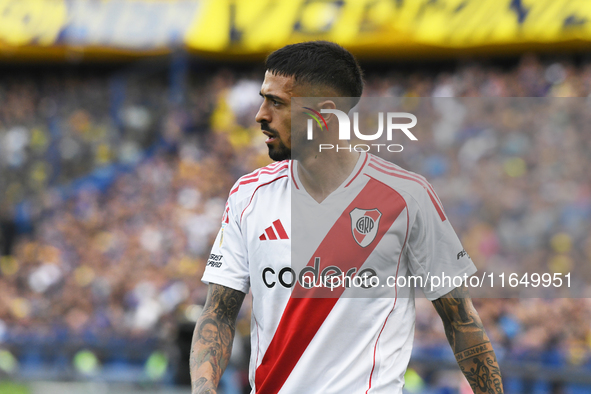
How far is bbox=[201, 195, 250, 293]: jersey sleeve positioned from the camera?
288 centimetres

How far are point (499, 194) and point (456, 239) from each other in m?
7.80

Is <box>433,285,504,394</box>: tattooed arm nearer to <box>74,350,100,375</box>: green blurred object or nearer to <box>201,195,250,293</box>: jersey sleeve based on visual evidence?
<box>201,195,250,293</box>: jersey sleeve

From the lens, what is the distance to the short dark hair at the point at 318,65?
9.21 ft

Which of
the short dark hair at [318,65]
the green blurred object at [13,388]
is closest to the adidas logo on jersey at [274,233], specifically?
the short dark hair at [318,65]

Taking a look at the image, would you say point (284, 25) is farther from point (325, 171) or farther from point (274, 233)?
point (274, 233)

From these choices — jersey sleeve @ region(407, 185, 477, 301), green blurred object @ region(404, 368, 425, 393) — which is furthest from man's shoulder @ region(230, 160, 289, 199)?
green blurred object @ region(404, 368, 425, 393)

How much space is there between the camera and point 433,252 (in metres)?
A: 2.75

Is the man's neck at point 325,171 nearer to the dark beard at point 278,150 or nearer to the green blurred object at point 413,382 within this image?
the dark beard at point 278,150

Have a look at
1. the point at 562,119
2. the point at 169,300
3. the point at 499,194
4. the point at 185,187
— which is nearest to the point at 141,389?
the point at 169,300

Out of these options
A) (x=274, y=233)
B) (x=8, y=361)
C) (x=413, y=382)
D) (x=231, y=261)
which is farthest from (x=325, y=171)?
(x=8, y=361)

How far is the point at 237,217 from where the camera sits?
117 inches

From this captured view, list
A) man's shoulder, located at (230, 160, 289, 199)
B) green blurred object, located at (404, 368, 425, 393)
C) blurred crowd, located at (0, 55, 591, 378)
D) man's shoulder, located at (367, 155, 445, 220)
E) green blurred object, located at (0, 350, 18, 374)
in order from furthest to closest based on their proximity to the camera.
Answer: green blurred object, located at (0, 350, 18, 374), blurred crowd, located at (0, 55, 591, 378), green blurred object, located at (404, 368, 425, 393), man's shoulder, located at (230, 160, 289, 199), man's shoulder, located at (367, 155, 445, 220)

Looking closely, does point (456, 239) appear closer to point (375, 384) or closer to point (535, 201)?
point (375, 384)

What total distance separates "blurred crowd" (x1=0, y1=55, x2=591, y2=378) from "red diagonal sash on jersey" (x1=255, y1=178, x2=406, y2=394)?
5750 mm
